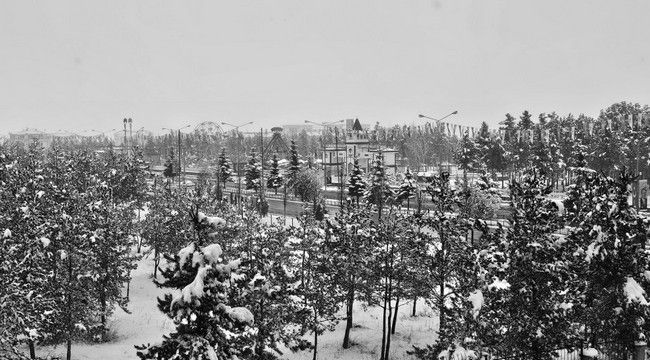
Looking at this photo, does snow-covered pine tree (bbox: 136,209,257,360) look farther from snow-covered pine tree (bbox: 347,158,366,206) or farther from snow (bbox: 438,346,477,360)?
snow-covered pine tree (bbox: 347,158,366,206)

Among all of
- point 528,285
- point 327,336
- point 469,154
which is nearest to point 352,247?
point 327,336

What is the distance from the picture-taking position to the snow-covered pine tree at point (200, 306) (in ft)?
33.2

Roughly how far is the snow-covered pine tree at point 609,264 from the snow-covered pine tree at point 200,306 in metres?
8.98

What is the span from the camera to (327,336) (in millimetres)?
31422

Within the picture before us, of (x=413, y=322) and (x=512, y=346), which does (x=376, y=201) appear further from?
(x=512, y=346)

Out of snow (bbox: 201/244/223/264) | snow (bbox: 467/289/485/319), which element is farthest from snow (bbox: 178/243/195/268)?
snow (bbox: 467/289/485/319)

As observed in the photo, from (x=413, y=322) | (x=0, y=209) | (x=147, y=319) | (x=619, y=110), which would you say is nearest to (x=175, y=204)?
(x=147, y=319)

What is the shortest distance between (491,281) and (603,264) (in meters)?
2.78

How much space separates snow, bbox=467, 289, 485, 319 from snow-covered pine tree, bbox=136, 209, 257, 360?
232 inches

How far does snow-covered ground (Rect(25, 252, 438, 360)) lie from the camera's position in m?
28.3

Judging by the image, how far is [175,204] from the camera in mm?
41938

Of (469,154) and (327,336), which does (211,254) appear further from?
(469,154)

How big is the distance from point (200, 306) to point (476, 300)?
7114 mm

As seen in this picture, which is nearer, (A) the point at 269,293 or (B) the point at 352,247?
(A) the point at 269,293
